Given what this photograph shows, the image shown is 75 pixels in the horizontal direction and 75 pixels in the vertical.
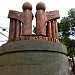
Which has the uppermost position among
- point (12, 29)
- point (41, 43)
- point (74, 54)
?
point (12, 29)

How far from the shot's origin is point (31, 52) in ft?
21.0

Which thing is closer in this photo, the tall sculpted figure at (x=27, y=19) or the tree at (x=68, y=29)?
the tall sculpted figure at (x=27, y=19)

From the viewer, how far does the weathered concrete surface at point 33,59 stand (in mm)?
6223

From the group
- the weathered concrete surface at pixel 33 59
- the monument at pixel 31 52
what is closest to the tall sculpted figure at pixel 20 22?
the monument at pixel 31 52

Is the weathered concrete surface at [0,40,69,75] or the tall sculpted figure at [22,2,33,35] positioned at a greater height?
the tall sculpted figure at [22,2,33,35]

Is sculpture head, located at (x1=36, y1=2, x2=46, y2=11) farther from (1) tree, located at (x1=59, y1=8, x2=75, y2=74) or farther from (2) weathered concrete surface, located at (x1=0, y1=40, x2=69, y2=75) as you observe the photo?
(1) tree, located at (x1=59, y1=8, x2=75, y2=74)

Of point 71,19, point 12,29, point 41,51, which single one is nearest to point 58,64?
point 41,51

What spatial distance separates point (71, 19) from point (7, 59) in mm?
11439

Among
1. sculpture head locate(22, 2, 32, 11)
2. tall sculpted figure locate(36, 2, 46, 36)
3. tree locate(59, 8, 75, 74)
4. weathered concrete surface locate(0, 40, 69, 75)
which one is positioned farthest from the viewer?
tree locate(59, 8, 75, 74)

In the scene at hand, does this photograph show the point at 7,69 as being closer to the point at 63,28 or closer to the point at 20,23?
the point at 20,23

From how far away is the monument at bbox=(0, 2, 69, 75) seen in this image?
6.25m

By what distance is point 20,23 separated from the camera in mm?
7617

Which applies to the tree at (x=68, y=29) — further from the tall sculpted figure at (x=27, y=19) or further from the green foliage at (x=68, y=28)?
the tall sculpted figure at (x=27, y=19)

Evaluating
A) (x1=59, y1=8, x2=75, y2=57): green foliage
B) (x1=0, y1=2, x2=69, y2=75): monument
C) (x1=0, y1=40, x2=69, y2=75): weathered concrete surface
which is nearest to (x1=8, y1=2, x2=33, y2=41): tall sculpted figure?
(x1=0, y1=2, x2=69, y2=75): monument
